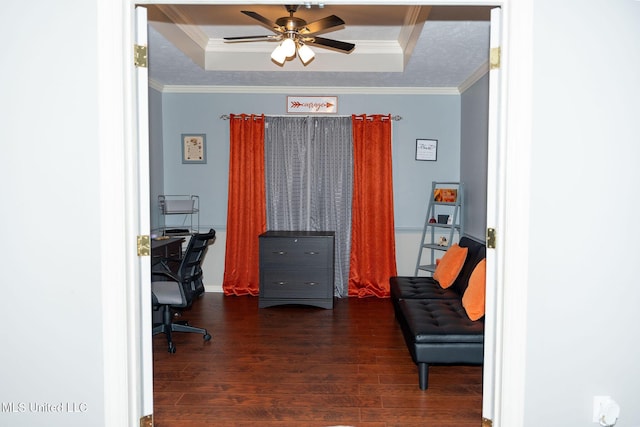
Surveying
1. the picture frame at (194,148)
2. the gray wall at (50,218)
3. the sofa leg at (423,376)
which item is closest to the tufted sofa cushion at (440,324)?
the sofa leg at (423,376)

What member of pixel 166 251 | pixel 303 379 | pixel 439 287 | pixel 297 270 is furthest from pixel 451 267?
pixel 166 251

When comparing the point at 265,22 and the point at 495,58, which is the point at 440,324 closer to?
the point at 495,58

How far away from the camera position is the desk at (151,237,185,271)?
13.5 feet

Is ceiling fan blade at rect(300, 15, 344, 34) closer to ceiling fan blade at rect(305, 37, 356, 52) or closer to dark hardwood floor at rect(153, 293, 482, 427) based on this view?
ceiling fan blade at rect(305, 37, 356, 52)

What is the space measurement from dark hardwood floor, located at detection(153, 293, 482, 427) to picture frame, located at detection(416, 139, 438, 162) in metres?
2.15

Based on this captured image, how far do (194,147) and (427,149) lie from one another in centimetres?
288

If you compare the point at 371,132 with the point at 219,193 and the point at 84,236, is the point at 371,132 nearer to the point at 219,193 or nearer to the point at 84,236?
the point at 219,193

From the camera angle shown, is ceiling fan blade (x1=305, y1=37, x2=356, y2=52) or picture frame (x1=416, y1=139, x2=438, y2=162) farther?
picture frame (x1=416, y1=139, x2=438, y2=162)

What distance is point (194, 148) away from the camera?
228 inches

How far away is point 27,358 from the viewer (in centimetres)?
196

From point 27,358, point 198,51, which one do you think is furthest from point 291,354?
point 198,51

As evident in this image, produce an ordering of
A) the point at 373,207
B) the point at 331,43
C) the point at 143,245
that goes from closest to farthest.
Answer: the point at 143,245 < the point at 331,43 < the point at 373,207

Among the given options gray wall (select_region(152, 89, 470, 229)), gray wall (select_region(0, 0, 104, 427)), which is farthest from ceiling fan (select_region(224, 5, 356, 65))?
gray wall (select_region(152, 89, 470, 229))

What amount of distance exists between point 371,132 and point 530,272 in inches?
152
